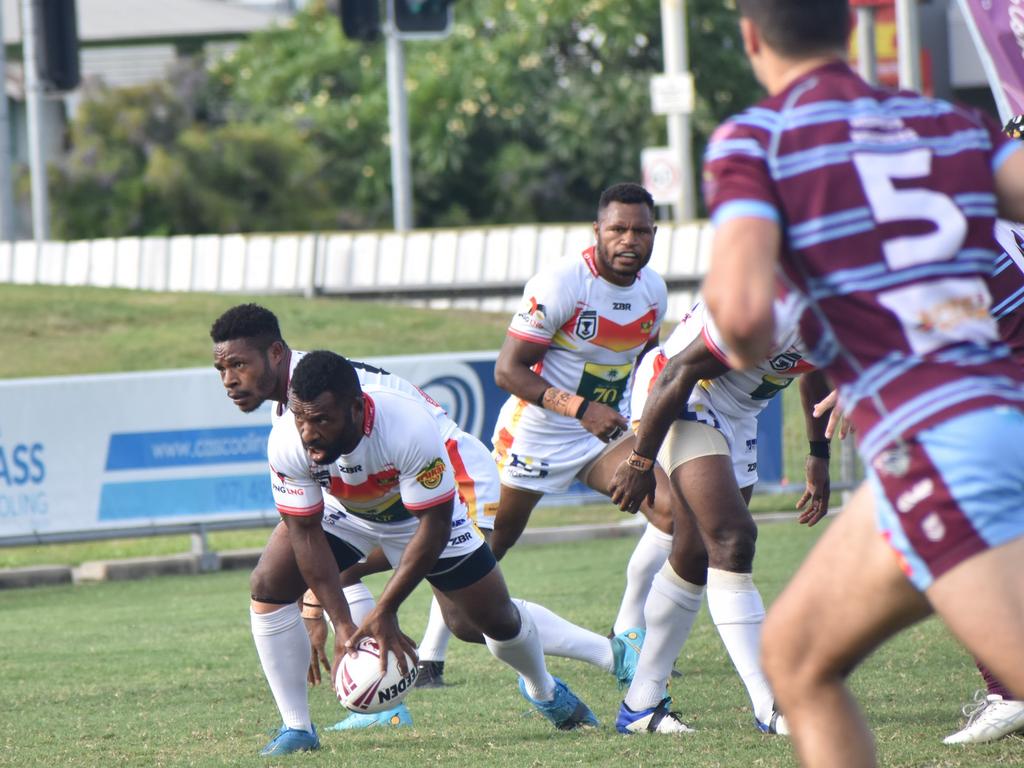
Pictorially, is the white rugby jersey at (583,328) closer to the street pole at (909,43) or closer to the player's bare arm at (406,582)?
the player's bare arm at (406,582)

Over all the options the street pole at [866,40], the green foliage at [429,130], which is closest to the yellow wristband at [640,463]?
the street pole at [866,40]

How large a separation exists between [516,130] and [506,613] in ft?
120

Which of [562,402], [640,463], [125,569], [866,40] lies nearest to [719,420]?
[640,463]

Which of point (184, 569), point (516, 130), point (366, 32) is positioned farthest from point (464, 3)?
point (184, 569)

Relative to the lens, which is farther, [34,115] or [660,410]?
[34,115]

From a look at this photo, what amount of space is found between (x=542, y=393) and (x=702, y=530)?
64.7 inches

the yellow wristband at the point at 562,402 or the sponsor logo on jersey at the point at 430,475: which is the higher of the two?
the sponsor logo on jersey at the point at 430,475

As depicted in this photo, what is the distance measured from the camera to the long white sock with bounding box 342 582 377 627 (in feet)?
24.6

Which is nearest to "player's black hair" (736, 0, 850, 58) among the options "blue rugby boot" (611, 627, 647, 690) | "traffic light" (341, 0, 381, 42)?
"blue rugby boot" (611, 627, 647, 690)

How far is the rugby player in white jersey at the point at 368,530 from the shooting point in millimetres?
5949

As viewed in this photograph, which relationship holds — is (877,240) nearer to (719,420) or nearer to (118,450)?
(719,420)

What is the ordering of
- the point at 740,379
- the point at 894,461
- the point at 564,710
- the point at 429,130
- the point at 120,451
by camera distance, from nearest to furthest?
the point at 894,461 < the point at 564,710 < the point at 740,379 < the point at 120,451 < the point at 429,130

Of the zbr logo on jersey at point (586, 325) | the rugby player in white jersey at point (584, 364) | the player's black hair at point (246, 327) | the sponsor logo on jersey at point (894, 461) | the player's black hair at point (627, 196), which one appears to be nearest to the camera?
the sponsor logo on jersey at point (894, 461)

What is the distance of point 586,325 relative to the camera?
8.37 meters
